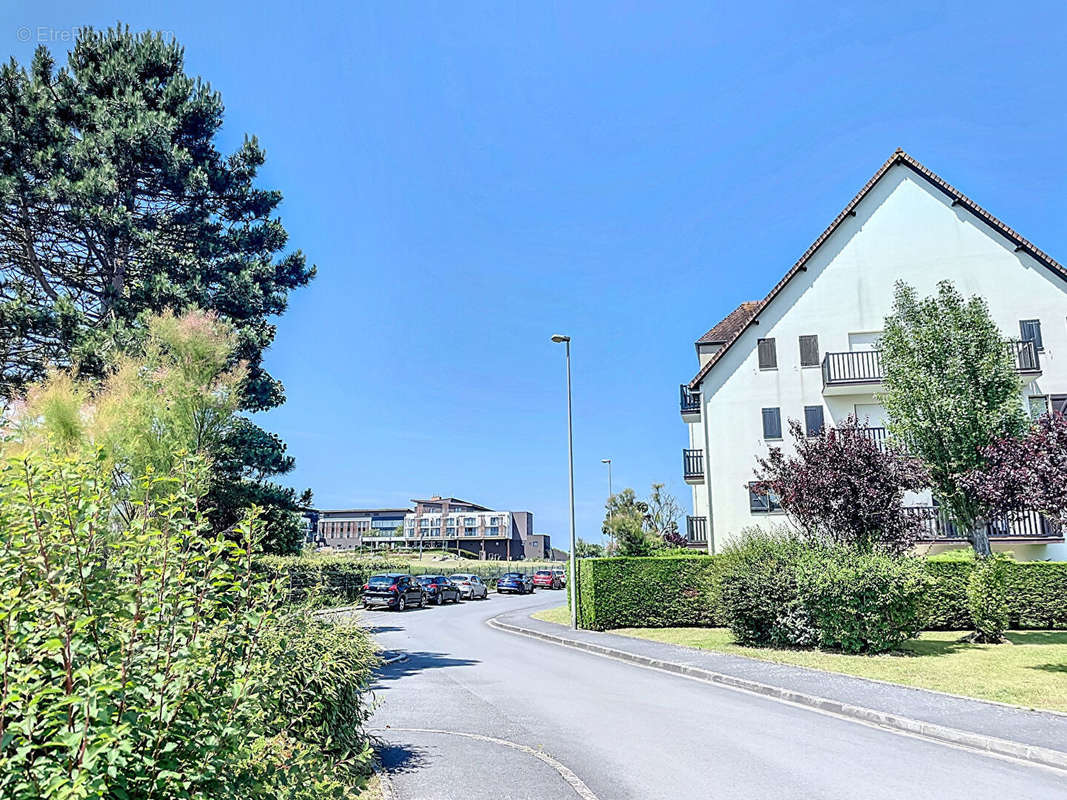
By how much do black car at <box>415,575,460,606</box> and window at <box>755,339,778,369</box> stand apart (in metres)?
23.2

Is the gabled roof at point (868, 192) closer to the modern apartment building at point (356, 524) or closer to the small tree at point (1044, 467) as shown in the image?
the small tree at point (1044, 467)

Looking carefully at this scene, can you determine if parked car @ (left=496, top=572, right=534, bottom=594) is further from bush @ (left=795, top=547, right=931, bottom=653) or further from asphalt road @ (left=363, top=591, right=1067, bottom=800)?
asphalt road @ (left=363, top=591, right=1067, bottom=800)

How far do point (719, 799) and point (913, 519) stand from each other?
14694 millimetres

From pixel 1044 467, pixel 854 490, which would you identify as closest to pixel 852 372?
pixel 854 490

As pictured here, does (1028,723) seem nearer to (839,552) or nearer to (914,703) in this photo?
(914,703)

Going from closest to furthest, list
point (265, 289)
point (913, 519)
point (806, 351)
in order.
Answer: point (913, 519)
point (265, 289)
point (806, 351)

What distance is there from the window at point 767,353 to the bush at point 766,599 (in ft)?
40.2

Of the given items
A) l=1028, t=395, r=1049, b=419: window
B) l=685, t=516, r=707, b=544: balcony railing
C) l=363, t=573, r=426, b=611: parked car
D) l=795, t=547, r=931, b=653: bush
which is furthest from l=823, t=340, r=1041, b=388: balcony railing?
l=363, t=573, r=426, b=611: parked car

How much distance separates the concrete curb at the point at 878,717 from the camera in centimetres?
803

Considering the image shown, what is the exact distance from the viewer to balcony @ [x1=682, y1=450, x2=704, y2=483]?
109 feet

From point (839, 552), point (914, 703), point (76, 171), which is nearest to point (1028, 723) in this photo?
point (914, 703)

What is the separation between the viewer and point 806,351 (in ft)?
97.2

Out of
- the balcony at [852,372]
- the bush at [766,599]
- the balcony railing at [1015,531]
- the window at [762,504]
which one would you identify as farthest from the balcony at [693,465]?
the bush at [766,599]

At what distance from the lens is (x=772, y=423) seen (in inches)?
1162
